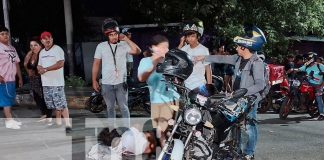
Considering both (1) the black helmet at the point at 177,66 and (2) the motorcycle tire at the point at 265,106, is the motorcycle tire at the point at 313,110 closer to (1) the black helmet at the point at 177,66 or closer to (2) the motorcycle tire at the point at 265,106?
(2) the motorcycle tire at the point at 265,106

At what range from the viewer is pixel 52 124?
7.73 m

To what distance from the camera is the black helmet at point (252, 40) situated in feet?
16.5

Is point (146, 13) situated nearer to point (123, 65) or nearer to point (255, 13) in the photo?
point (255, 13)

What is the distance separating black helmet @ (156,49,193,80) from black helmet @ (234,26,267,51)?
1.74m

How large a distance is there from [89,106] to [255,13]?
19.1 feet

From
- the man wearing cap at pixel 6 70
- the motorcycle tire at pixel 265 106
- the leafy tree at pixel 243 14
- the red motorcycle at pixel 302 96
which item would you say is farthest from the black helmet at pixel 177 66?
the leafy tree at pixel 243 14

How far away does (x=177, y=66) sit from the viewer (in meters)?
3.48

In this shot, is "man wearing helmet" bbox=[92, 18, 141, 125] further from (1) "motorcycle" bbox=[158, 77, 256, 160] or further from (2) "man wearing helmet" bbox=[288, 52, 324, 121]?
(2) "man wearing helmet" bbox=[288, 52, 324, 121]

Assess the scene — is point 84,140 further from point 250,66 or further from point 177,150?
point 177,150

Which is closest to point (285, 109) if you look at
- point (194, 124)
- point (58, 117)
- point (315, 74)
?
point (315, 74)

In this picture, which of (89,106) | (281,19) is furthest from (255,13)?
(89,106)

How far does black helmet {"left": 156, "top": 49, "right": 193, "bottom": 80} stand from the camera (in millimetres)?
3463

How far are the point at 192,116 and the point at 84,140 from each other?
3.52 meters

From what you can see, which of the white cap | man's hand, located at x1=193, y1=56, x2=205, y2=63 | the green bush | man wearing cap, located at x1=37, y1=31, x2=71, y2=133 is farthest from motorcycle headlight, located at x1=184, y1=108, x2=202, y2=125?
the green bush
